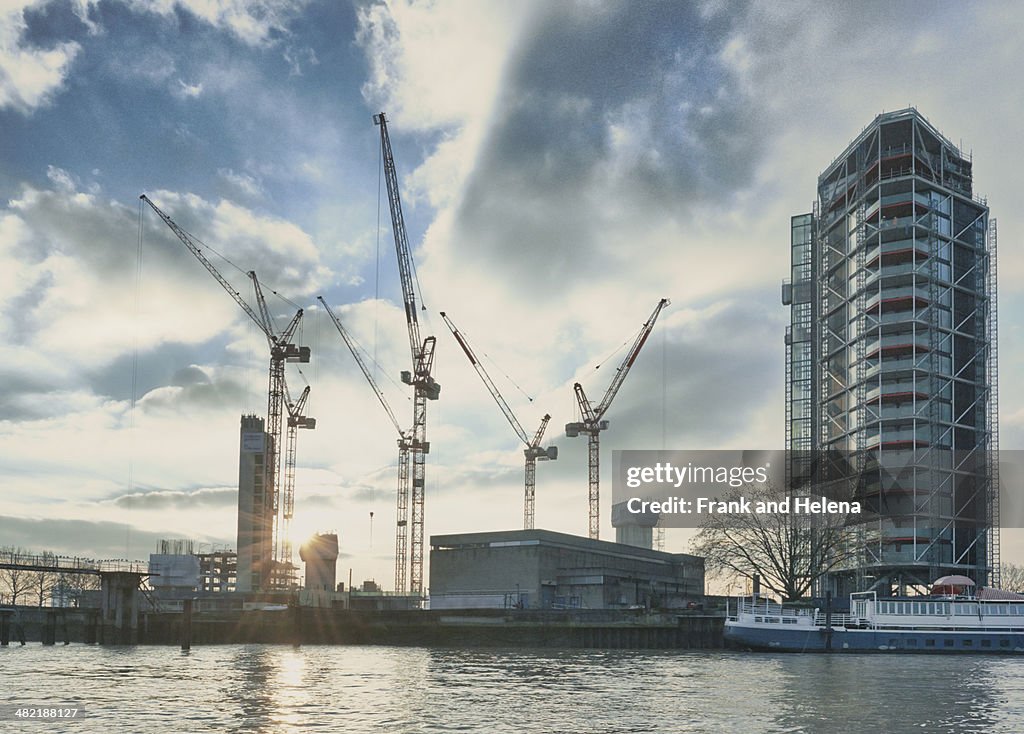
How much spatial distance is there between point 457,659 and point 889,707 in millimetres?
46305

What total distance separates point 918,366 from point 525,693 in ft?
448

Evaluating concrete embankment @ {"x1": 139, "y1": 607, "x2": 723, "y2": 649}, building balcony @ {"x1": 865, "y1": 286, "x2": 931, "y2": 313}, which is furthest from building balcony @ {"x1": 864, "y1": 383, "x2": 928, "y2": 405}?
concrete embankment @ {"x1": 139, "y1": 607, "x2": 723, "y2": 649}

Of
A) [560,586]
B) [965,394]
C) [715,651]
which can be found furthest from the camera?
[965,394]

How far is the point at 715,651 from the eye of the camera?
108750mm

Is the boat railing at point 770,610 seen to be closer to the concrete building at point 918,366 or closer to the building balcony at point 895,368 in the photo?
the concrete building at point 918,366

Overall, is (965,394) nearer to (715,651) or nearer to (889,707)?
(715,651)

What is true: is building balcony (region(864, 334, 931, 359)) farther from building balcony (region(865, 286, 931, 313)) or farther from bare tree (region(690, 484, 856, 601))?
bare tree (region(690, 484, 856, 601))

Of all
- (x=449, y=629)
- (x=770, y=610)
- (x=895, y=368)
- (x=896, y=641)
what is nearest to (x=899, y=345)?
(x=895, y=368)

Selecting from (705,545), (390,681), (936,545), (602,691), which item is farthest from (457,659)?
(936,545)

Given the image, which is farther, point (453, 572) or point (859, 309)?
point (859, 309)

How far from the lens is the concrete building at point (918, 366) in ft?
587

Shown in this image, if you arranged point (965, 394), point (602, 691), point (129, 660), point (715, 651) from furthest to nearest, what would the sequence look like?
point (965, 394), point (715, 651), point (129, 660), point (602, 691)

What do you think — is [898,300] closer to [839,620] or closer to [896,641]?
[839,620]

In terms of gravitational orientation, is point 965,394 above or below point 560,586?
above
